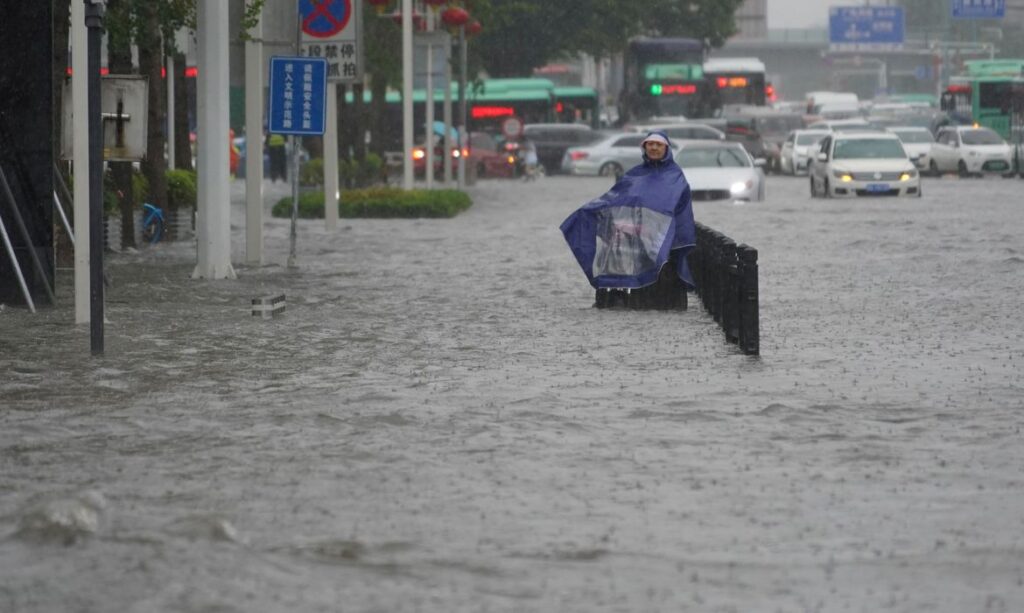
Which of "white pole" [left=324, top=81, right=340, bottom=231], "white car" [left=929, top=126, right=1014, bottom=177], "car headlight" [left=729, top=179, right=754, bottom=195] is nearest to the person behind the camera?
"white pole" [left=324, top=81, right=340, bottom=231]

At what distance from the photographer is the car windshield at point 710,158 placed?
42812 millimetres

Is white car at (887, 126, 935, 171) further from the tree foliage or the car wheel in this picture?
the tree foliage

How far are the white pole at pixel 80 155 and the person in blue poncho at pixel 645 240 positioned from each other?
376 centimetres

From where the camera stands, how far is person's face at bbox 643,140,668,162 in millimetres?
17688

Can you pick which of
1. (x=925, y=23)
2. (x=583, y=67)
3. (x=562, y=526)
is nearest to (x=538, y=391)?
(x=562, y=526)

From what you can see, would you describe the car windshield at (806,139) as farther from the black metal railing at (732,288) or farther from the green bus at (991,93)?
the black metal railing at (732,288)

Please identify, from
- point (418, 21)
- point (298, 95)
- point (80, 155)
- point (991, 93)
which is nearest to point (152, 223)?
point (298, 95)

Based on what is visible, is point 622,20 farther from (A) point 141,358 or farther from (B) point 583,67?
(A) point 141,358

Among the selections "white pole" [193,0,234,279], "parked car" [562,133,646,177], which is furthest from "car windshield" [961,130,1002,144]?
"white pole" [193,0,234,279]

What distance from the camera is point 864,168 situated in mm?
43031

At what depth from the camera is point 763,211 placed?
37906mm

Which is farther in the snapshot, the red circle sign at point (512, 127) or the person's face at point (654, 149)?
the red circle sign at point (512, 127)

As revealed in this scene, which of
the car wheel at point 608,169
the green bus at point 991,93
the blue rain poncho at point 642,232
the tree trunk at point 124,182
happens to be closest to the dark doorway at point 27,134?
the blue rain poncho at point 642,232

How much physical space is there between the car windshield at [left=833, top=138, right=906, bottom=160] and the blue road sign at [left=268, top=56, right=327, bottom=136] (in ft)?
75.2
